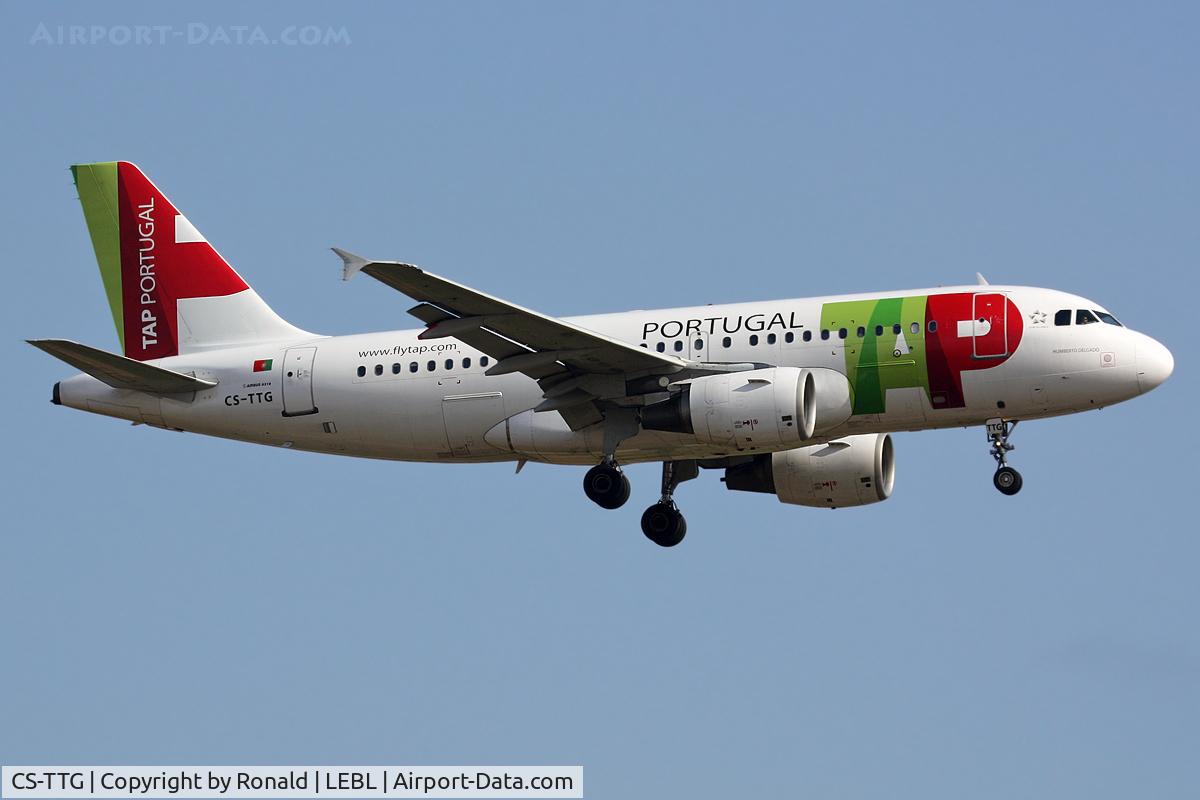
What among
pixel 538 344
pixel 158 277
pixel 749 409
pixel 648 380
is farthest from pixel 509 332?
pixel 158 277

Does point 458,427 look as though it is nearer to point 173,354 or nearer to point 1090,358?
point 173,354

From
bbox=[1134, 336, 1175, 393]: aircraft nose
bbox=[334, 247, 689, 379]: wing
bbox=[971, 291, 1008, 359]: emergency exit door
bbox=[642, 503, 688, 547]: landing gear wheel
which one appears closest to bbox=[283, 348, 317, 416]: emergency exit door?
bbox=[334, 247, 689, 379]: wing

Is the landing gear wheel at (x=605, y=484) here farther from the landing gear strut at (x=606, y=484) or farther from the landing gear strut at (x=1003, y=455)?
the landing gear strut at (x=1003, y=455)

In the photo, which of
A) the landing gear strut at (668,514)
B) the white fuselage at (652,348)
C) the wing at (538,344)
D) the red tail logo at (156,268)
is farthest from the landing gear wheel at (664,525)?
the red tail logo at (156,268)

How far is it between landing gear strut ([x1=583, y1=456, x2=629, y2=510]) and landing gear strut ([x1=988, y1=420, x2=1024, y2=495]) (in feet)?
25.7

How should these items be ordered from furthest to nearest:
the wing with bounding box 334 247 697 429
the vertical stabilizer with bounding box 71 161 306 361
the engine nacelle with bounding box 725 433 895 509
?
the vertical stabilizer with bounding box 71 161 306 361
the engine nacelle with bounding box 725 433 895 509
the wing with bounding box 334 247 697 429

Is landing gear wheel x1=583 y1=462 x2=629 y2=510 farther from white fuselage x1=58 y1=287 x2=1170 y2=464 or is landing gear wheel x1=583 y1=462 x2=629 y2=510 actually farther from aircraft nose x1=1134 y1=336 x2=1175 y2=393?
aircraft nose x1=1134 y1=336 x2=1175 y2=393

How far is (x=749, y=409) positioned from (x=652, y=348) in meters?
3.42

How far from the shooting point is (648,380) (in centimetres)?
4141

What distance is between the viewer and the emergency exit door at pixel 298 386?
4431cm

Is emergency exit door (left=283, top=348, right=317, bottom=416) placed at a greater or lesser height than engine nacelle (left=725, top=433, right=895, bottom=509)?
greater

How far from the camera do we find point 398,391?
1718 inches

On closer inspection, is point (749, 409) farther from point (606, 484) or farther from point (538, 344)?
point (538, 344)

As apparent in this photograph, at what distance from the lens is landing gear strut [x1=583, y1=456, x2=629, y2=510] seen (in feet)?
138
